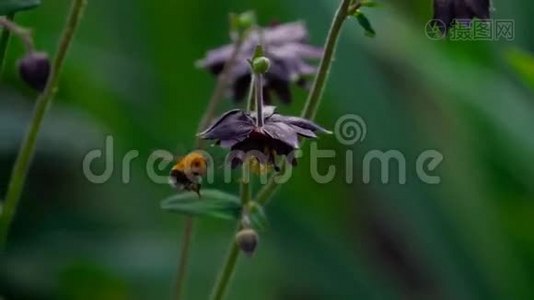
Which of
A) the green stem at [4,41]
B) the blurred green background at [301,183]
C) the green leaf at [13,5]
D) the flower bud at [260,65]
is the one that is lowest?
the blurred green background at [301,183]

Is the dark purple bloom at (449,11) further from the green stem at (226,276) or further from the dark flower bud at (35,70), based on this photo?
the dark flower bud at (35,70)

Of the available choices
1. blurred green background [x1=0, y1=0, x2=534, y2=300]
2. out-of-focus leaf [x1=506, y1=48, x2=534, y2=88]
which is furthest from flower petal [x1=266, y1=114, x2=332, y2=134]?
blurred green background [x1=0, y1=0, x2=534, y2=300]

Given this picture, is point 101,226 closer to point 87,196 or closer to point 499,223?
point 87,196

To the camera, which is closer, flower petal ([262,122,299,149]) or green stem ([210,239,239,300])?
flower petal ([262,122,299,149])

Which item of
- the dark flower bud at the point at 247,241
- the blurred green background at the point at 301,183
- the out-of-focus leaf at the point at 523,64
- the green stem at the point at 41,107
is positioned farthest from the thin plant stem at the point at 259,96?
the blurred green background at the point at 301,183

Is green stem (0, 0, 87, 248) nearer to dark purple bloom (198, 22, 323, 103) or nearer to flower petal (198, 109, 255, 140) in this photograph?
flower petal (198, 109, 255, 140)

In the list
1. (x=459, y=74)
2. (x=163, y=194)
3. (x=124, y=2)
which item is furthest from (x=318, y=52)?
(x=124, y=2)
